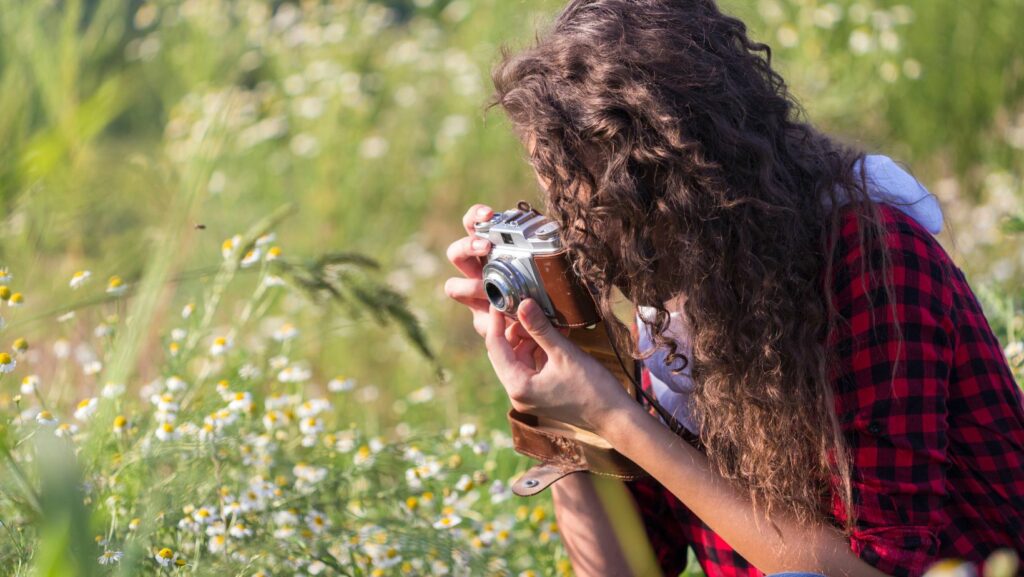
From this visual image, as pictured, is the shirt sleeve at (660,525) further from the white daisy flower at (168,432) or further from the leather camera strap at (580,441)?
the white daisy flower at (168,432)

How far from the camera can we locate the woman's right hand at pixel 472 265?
1.18m

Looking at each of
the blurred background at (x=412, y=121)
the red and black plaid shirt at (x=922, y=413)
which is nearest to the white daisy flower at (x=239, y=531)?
the red and black plaid shirt at (x=922, y=413)

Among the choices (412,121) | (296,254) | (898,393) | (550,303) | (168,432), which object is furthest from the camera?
(412,121)

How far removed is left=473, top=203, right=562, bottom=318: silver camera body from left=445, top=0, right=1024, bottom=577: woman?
4 cm

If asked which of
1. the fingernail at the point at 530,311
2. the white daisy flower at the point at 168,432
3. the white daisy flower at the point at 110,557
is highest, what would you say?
the fingernail at the point at 530,311

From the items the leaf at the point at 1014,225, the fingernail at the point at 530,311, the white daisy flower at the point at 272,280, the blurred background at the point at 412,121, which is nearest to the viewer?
the fingernail at the point at 530,311

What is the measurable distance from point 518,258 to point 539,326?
0.25ft

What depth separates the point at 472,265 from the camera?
1.23m

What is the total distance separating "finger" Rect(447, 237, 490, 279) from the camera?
1.17m

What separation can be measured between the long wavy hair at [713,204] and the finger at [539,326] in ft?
0.20

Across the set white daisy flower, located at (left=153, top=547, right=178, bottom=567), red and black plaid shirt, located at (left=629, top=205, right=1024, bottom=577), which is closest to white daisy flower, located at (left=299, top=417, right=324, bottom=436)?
white daisy flower, located at (left=153, top=547, right=178, bottom=567)

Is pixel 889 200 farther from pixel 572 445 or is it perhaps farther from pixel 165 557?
pixel 165 557

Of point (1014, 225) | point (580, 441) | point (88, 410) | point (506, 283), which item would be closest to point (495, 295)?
point (506, 283)

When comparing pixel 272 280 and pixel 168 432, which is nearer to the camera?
pixel 168 432
